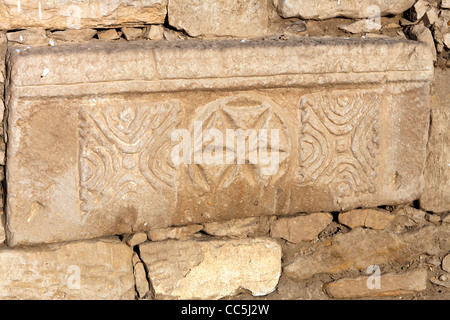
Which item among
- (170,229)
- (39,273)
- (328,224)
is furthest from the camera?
(328,224)

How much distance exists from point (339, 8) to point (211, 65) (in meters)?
0.66

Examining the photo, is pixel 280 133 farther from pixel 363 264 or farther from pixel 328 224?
pixel 363 264

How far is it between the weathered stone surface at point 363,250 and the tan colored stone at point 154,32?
1180 millimetres

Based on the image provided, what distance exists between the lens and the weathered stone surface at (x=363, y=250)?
2.83 metres

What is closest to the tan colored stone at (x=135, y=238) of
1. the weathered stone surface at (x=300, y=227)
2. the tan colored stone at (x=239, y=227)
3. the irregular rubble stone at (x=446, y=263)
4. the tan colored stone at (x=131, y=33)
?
the tan colored stone at (x=239, y=227)

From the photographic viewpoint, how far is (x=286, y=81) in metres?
2.49

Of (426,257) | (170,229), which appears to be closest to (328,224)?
(426,257)

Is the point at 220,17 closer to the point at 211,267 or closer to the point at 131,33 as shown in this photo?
the point at 131,33

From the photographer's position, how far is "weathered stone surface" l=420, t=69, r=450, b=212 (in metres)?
2.82

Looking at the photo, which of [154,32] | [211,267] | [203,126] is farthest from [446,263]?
[154,32]

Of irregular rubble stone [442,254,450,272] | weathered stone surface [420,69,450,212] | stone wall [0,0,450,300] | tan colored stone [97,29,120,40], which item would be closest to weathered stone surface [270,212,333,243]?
stone wall [0,0,450,300]

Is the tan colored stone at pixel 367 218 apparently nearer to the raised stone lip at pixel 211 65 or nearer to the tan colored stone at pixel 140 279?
the raised stone lip at pixel 211 65

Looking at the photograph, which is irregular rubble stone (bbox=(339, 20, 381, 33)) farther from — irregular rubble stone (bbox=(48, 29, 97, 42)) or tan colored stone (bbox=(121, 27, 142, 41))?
irregular rubble stone (bbox=(48, 29, 97, 42))

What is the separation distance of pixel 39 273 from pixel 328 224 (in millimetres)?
1301
